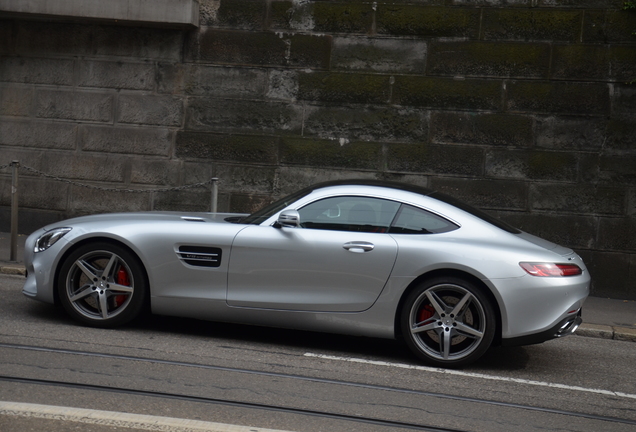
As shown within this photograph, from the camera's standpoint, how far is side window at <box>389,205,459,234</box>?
19.6 feet

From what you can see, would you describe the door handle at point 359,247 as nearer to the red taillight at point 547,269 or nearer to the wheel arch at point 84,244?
the red taillight at point 547,269

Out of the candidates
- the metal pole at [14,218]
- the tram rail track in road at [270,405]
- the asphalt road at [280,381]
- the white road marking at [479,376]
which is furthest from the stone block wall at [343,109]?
the tram rail track in road at [270,405]

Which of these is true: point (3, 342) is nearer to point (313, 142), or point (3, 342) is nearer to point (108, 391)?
point (108, 391)

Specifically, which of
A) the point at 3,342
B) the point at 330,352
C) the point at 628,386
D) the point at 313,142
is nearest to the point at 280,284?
Result: the point at 330,352

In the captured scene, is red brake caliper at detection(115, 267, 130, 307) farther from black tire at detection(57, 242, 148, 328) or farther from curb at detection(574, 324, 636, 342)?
curb at detection(574, 324, 636, 342)

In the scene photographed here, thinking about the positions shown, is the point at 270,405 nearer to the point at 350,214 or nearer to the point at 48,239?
the point at 350,214

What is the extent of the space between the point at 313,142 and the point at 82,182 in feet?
11.3

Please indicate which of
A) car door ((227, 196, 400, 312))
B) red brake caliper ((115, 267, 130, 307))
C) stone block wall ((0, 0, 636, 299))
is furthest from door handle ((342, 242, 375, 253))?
stone block wall ((0, 0, 636, 299))

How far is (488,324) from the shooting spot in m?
5.68

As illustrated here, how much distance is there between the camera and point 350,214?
609cm

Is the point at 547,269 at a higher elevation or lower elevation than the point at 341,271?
higher

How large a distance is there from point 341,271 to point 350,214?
50 cm

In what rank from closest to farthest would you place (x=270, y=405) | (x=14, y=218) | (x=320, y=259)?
1. (x=270, y=405)
2. (x=320, y=259)
3. (x=14, y=218)

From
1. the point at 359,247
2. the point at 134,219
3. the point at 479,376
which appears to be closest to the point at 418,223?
the point at 359,247
